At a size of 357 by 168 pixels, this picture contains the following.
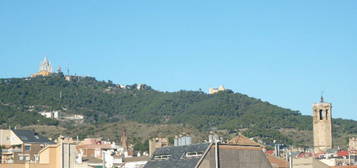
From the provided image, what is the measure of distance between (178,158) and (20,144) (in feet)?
203

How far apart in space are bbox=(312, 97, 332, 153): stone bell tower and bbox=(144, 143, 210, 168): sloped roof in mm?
96191

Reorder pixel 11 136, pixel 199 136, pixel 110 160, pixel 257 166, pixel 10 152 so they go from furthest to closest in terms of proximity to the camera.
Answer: pixel 199 136, pixel 11 136, pixel 10 152, pixel 110 160, pixel 257 166

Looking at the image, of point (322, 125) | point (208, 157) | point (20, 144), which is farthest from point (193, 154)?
point (322, 125)

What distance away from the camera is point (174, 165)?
225ft

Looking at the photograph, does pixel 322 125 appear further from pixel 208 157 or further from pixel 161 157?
pixel 208 157

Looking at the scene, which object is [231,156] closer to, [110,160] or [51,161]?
[51,161]

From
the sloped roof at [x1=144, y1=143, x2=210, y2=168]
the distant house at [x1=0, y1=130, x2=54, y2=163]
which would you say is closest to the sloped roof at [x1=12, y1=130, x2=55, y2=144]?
the distant house at [x1=0, y1=130, x2=54, y2=163]

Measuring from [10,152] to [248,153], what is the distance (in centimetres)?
5424

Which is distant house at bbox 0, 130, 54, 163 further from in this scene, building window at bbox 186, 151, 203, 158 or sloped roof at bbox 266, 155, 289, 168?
building window at bbox 186, 151, 203, 158

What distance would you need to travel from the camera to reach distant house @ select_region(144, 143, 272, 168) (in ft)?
217

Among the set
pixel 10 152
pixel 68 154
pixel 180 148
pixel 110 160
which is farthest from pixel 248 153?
pixel 10 152

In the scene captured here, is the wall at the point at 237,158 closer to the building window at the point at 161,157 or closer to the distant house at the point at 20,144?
the building window at the point at 161,157

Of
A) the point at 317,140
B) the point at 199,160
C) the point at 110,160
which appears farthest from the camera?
the point at 317,140

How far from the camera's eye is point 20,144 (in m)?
127
